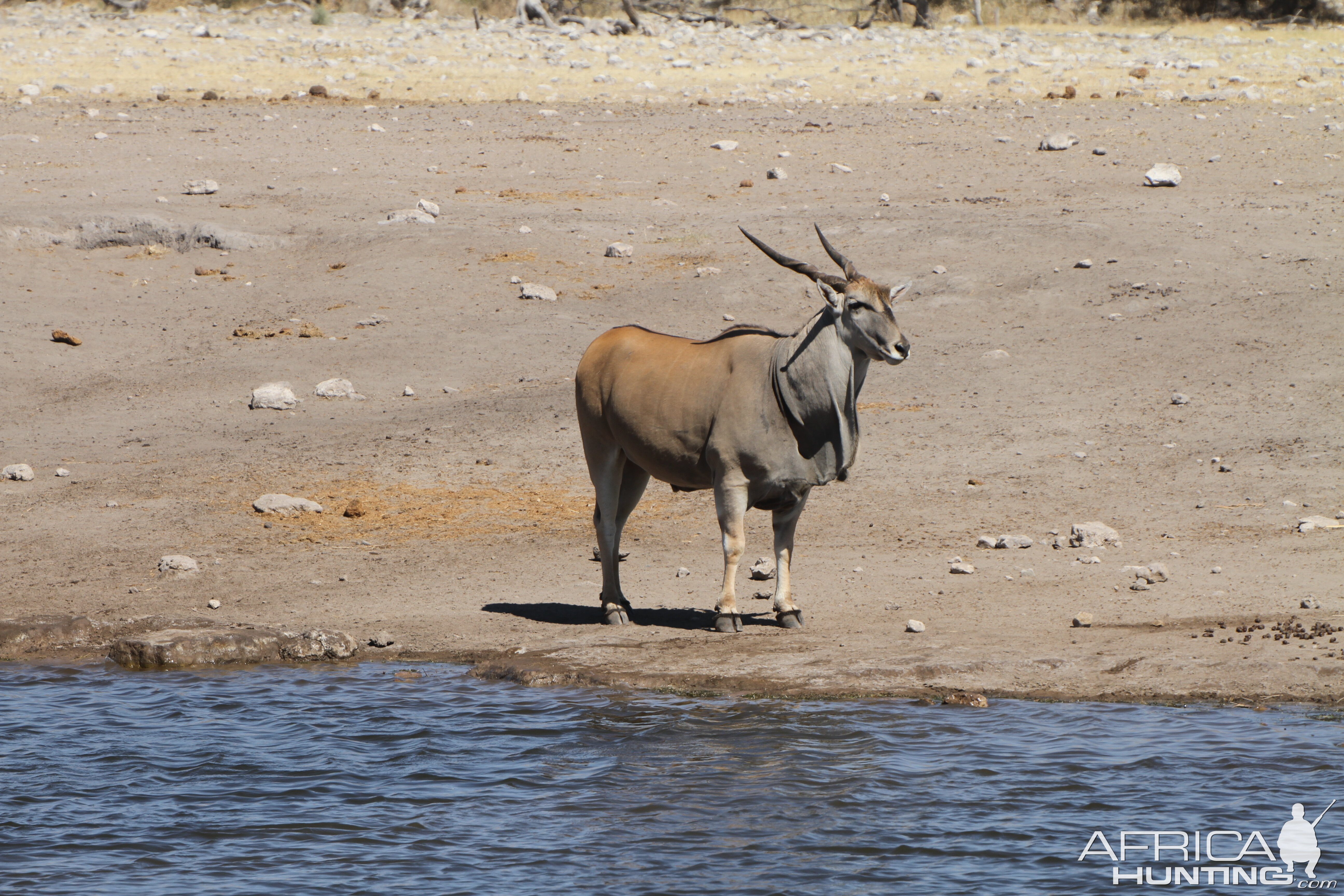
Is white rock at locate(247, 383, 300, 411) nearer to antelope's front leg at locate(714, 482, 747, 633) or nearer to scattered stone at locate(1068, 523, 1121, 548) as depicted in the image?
antelope's front leg at locate(714, 482, 747, 633)

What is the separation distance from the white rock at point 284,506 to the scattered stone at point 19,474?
213cm

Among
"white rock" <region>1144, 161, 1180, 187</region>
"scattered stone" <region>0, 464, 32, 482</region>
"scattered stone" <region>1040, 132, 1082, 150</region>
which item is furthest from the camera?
"scattered stone" <region>1040, 132, 1082, 150</region>

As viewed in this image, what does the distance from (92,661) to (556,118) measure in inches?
629

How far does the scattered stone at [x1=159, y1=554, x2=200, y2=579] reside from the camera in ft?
35.2

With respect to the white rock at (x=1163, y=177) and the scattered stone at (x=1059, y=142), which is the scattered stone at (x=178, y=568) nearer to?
the white rock at (x=1163, y=177)

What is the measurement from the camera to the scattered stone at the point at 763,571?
1041cm

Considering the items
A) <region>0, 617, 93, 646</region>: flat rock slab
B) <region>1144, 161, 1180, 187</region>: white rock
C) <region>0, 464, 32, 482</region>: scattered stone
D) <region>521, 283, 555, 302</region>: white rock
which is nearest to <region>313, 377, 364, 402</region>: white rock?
<region>521, 283, 555, 302</region>: white rock

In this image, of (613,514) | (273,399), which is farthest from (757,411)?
(273,399)

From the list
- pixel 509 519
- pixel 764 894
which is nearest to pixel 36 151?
pixel 509 519

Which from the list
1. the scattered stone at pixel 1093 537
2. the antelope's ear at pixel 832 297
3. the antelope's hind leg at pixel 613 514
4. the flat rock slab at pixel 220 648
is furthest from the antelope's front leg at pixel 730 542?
the scattered stone at pixel 1093 537

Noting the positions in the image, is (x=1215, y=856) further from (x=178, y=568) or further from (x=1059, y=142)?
(x=1059, y=142)

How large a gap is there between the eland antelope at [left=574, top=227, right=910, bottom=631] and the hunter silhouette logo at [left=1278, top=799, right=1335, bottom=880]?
10.4ft

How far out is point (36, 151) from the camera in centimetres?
2142

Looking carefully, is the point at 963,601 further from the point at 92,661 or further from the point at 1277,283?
the point at 1277,283
